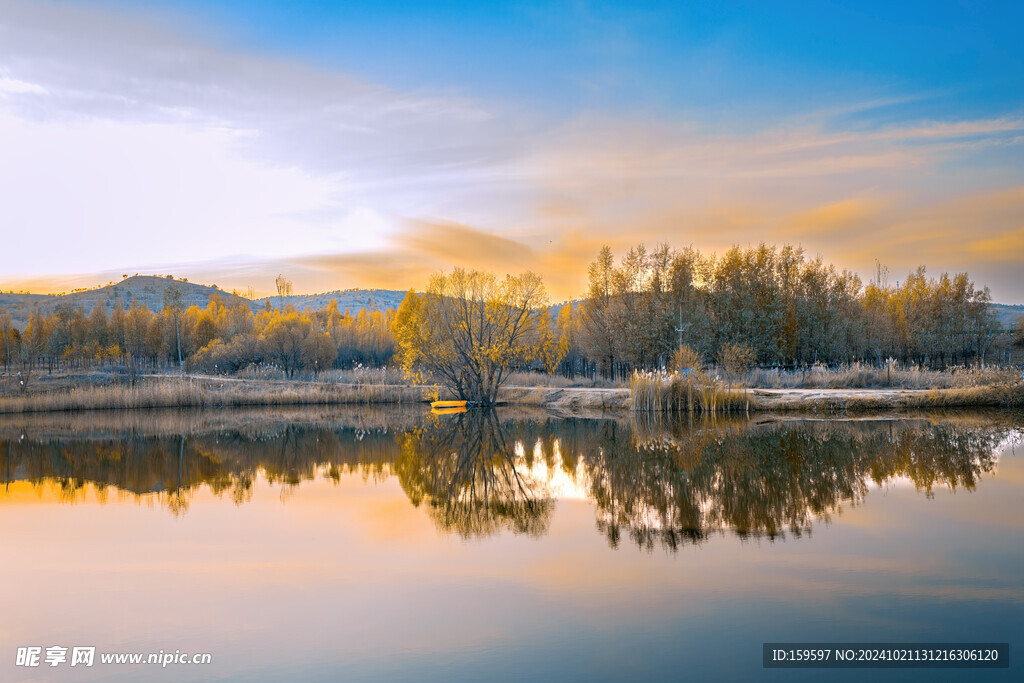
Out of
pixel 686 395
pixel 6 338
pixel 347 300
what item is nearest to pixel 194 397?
pixel 686 395

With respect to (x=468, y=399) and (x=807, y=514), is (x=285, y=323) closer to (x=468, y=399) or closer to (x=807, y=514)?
(x=468, y=399)

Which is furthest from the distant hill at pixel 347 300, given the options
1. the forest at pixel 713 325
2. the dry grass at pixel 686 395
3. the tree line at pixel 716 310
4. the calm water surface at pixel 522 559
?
the calm water surface at pixel 522 559

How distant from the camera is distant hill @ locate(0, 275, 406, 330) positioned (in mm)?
107750

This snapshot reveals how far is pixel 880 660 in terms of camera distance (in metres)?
4.72

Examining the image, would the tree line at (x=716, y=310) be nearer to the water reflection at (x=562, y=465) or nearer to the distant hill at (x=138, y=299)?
the water reflection at (x=562, y=465)

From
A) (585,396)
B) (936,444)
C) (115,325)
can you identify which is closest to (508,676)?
(936,444)

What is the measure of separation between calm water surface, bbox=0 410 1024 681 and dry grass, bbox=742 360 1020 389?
10933 millimetres

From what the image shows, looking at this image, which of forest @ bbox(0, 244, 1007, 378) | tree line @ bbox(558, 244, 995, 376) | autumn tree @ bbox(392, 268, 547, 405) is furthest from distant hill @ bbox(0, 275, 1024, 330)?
autumn tree @ bbox(392, 268, 547, 405)

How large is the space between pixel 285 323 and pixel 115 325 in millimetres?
23399

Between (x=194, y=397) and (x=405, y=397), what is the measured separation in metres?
9.16

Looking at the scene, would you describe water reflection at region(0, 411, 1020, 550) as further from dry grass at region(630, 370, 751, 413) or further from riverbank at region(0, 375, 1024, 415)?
riverbank at region(0, 375, 1024, 415)

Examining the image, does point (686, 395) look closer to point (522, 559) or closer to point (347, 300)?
point (522, 559)

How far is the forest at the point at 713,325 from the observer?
35.4 meters

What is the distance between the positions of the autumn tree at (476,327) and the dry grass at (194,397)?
12.8 ft
